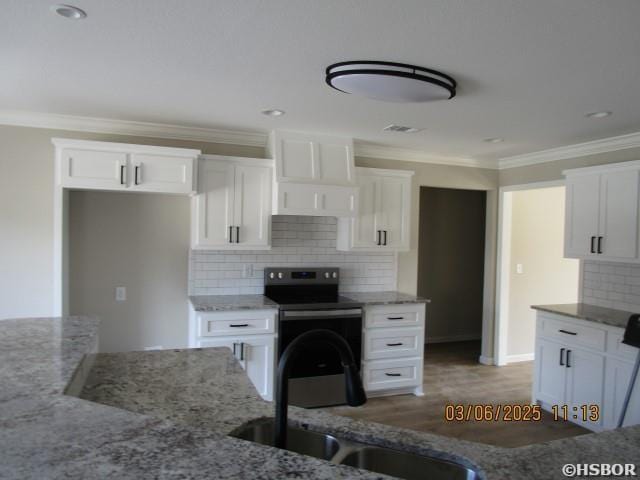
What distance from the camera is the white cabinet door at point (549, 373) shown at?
392 centimetres

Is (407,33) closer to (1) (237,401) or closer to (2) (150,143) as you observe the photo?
(1) (237,401)

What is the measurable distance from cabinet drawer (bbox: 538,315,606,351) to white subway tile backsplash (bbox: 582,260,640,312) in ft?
2.04

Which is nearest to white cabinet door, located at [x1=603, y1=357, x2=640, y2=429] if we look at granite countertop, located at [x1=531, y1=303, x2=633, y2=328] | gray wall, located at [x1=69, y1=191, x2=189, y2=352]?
granite countertop, located at [x1=531, y1=303, x2=633, y2=328]

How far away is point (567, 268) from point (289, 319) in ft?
12.9

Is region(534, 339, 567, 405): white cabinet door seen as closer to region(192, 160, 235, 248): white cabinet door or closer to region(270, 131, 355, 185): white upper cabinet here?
region(270, 131, 355, 185): white upper cabinet

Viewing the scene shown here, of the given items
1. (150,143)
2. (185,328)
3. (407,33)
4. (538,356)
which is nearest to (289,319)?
(185,328)

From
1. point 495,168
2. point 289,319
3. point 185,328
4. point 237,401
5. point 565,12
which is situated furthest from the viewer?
point 495,168

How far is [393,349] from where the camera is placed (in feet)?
14.3

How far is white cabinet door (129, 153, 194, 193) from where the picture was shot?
3680 millimetres

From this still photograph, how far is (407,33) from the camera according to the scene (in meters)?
2.06

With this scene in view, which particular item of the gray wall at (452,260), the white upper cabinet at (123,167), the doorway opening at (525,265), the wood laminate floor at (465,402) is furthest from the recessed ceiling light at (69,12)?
the gray wall at (452,260)

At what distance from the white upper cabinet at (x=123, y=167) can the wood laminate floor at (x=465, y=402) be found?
7.84 feet

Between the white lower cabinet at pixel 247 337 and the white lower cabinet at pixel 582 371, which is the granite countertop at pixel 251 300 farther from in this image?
the white lower cabinet at pixel 582 371

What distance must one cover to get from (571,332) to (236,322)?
2748mm
